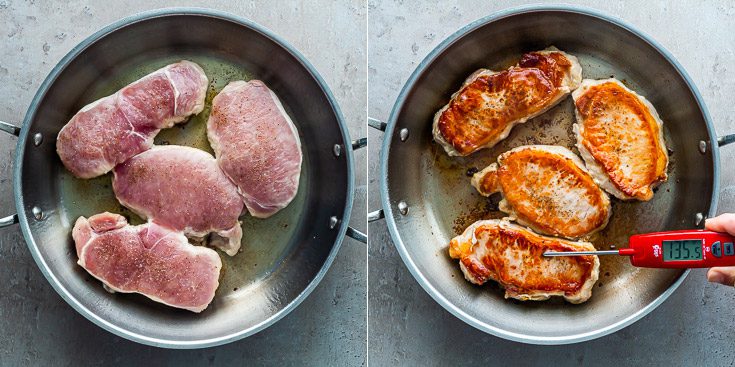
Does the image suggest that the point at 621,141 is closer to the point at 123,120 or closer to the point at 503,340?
the point at 503,340

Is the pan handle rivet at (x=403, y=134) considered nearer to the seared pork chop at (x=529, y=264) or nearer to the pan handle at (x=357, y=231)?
the pan handle at (x=357, y=231)

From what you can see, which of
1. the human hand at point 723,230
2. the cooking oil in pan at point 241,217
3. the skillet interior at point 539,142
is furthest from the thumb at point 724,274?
the cooking oil in pan at point 241,217

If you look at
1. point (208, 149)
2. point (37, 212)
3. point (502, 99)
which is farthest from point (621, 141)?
point (37, 212)

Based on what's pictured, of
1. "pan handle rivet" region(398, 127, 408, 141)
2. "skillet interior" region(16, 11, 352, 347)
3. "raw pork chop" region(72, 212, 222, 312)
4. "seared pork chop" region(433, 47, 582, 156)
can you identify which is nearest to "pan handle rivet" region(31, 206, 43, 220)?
"skillet interior" region(16, 11, 352, 347)

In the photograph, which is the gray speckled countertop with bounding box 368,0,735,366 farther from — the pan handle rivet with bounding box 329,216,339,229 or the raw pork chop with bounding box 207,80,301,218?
Answer: the raw pork chop with bounding box 207,80,301,218

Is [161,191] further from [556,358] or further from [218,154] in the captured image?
[556,358]
